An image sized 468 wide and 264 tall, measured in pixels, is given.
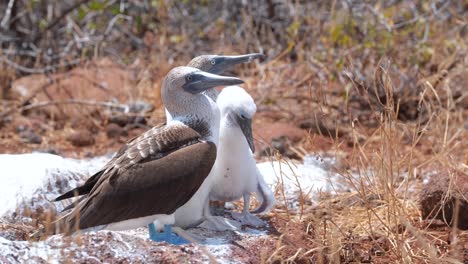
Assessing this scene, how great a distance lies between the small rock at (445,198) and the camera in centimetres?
413

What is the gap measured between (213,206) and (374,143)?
226 centimetres

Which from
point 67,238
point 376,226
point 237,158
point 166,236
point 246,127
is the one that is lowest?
point 376,226

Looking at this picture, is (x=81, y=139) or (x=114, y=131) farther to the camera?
(x=114, y=131)

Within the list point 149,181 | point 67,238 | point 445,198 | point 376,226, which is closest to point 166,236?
point 149,181

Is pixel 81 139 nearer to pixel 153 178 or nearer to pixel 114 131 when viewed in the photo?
pixel 114 131

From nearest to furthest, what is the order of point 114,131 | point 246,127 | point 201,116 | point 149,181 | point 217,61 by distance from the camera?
1. point 149,181
2. point 201,116
3. point 246,127
4. point 217,61
5. point 114,131

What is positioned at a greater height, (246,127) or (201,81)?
(201,81)

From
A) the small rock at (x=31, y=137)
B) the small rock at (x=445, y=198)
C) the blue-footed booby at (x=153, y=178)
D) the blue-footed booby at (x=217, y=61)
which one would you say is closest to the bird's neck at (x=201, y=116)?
the blue-footed booby at (x=153, y=178)

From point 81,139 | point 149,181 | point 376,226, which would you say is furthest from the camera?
point 81,139

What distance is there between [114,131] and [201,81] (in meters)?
2.81

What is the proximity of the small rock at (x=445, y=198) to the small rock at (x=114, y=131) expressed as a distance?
115 inches

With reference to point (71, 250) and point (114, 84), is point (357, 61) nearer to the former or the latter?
point (114, 84)

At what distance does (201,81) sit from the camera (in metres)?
3.92

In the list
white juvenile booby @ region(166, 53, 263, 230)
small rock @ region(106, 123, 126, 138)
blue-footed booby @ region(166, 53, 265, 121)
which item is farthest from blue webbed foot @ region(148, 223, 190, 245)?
small rock @ region(106, 123, 126, 138)
